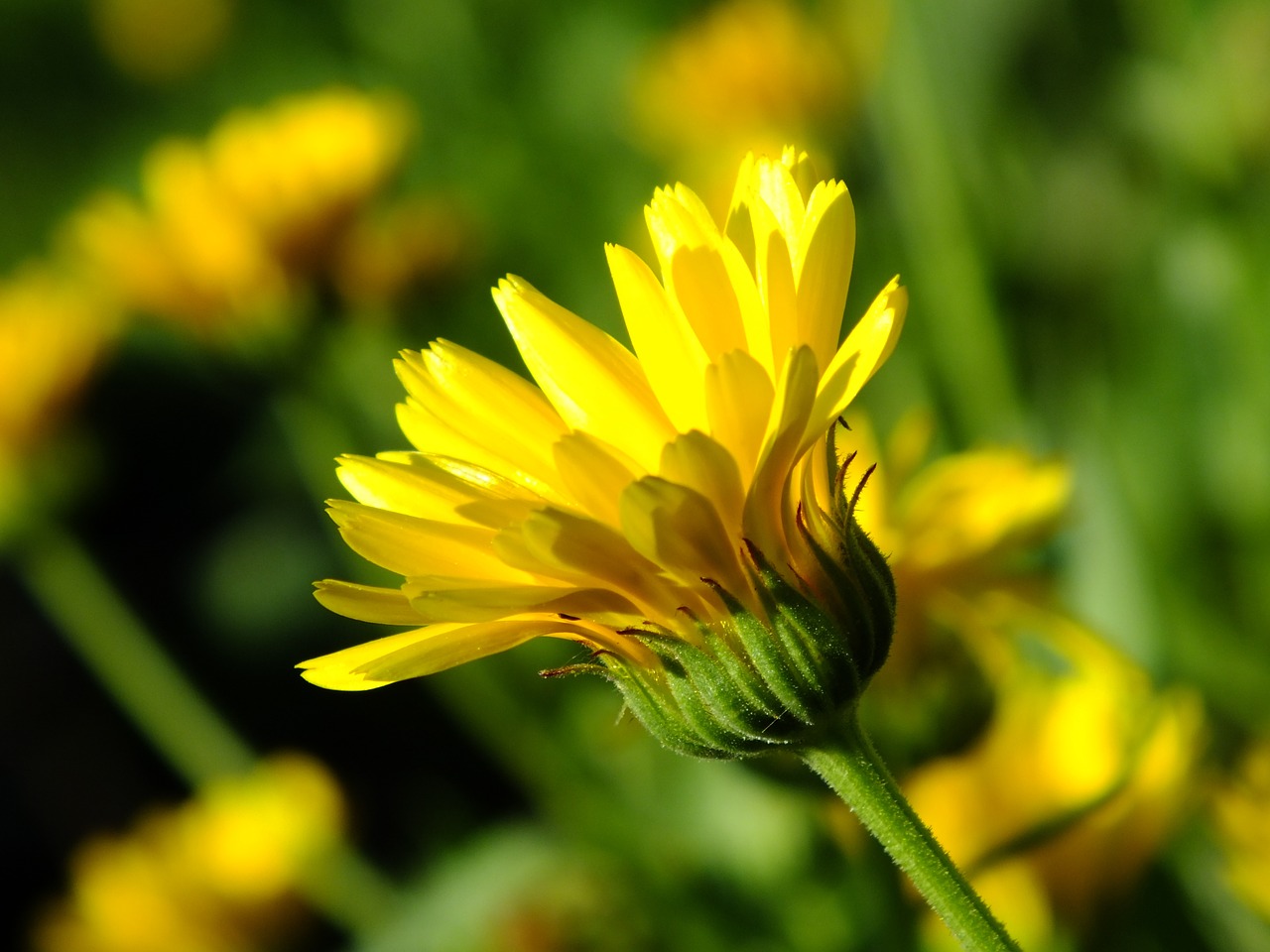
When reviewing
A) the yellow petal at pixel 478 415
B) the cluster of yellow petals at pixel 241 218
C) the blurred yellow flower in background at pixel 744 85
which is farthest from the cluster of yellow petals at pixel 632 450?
the blurred yellow flower in background at pixel 744 85

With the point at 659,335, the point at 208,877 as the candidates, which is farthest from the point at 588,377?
the point at 208,877

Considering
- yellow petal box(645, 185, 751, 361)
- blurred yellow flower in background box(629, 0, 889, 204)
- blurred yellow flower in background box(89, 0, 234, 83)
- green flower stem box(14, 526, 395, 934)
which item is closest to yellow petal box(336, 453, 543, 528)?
yellow petal box(645, 185, 751, 361)

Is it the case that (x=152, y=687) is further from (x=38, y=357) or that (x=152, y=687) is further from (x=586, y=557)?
(x=586, y=557)

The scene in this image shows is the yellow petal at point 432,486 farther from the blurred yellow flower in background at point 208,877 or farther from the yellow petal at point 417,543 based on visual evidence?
the blurred yellow flower in background at point 208,877

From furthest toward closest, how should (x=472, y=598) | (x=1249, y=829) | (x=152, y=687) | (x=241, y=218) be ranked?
(x=152, y=687), (x=241, y=218), (x=1249, y=829), (x=472, y=598)

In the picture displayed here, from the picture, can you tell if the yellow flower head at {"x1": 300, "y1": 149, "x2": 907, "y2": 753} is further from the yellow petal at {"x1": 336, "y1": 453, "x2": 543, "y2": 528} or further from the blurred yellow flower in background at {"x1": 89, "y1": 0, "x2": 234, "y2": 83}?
the blurred yellow flower in background at {"x1": 89, "y1": 0, "x2": 234, "y2": 83}

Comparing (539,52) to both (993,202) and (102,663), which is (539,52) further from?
(102,663)

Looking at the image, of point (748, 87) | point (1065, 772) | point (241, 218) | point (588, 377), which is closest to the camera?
point (588, 377)

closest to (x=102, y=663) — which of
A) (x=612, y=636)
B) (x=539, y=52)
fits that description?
(x=612, y=636)
